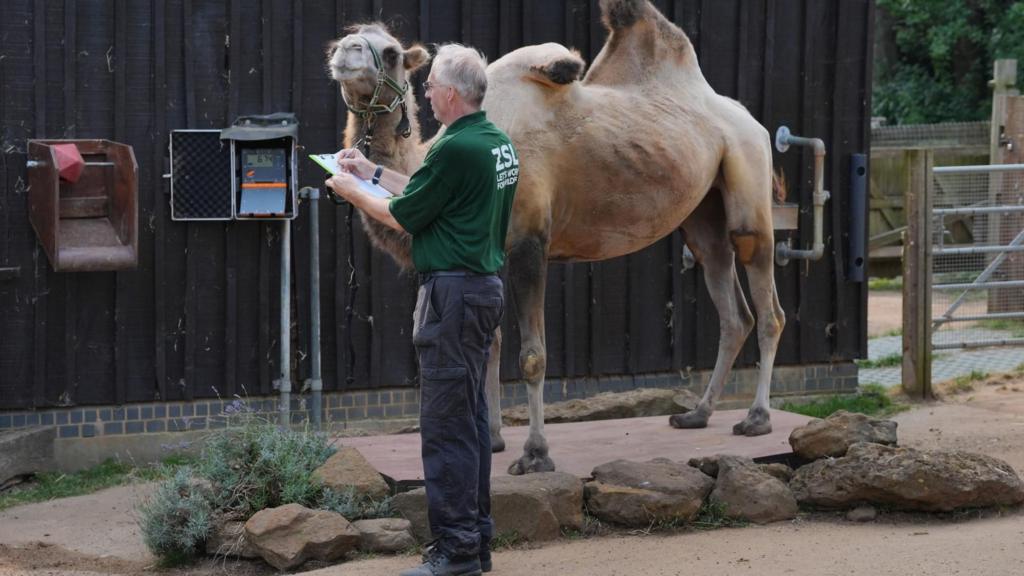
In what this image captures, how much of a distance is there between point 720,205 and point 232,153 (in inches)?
131

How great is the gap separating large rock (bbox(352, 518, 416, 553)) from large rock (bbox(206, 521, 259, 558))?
0.52m

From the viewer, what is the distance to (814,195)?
10.0 m

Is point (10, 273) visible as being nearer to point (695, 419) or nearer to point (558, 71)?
point (558, 71)

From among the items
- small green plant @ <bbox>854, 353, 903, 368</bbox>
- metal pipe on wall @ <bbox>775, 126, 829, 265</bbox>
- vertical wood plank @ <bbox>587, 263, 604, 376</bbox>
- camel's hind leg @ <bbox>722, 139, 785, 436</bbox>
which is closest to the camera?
Answer: camel's hind leg @ <bbox>722, 139, 785, 436</bbox>

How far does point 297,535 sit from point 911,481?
10.3 feet

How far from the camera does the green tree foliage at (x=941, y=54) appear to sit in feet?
77.9

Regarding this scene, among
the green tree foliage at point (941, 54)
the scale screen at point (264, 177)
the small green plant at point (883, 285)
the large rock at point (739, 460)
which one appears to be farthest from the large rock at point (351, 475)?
the green tree foliage at point (941, 54)

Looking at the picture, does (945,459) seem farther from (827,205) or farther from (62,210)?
(62,210)

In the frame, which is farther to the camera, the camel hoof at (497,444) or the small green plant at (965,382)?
the small green plant at (965,382)

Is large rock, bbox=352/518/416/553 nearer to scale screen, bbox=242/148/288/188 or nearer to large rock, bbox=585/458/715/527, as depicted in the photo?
large rock, bbox=585/458/715/527

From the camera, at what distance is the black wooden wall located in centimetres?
885

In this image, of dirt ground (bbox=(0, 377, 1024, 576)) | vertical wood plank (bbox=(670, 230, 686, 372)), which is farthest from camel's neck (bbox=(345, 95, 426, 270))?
vertical wood plank (bbox=(670, 230, 686, 372))

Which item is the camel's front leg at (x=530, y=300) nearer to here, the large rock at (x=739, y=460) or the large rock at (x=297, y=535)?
the large rock at (x=739, y=460)

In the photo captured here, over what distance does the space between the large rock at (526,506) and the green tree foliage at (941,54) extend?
1914 cm
